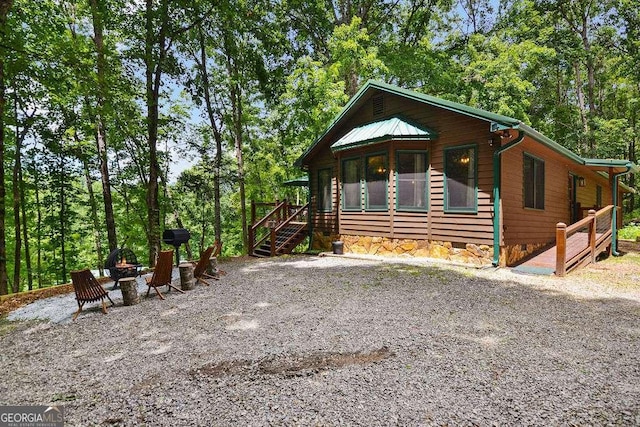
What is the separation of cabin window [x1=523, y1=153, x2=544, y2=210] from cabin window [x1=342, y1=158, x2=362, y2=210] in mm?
4555

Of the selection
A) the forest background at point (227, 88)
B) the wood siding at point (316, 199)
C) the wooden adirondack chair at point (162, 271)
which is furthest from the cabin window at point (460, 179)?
the forest background at point (227, 88)

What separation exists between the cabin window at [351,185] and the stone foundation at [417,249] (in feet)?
3.48

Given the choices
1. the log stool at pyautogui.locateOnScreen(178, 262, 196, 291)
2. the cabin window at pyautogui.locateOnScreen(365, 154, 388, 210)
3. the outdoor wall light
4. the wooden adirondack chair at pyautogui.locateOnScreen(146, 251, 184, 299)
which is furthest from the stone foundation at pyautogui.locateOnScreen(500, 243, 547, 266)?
the wooden adirondack chair at pyautogui.locateOnScreen(146, 251, 184, 299)

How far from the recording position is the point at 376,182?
364 inches

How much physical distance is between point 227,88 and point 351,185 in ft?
36.5

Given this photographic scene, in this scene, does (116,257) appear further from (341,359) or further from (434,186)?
(434,186)

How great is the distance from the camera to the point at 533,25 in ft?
58.1

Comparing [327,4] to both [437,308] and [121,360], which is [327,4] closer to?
[437,308]

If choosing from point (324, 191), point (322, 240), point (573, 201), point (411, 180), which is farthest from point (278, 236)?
point (573, 201)

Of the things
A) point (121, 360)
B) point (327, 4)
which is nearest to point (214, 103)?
point (327, 4)

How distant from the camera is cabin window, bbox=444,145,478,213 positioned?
776 centimetres

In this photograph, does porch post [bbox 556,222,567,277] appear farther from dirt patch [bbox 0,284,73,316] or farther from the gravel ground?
dirt patch [bbox 0,284,73,316]

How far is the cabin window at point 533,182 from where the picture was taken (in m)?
8.48

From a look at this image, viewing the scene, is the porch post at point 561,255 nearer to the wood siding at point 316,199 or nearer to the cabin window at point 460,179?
the cabin window at point 460,179
